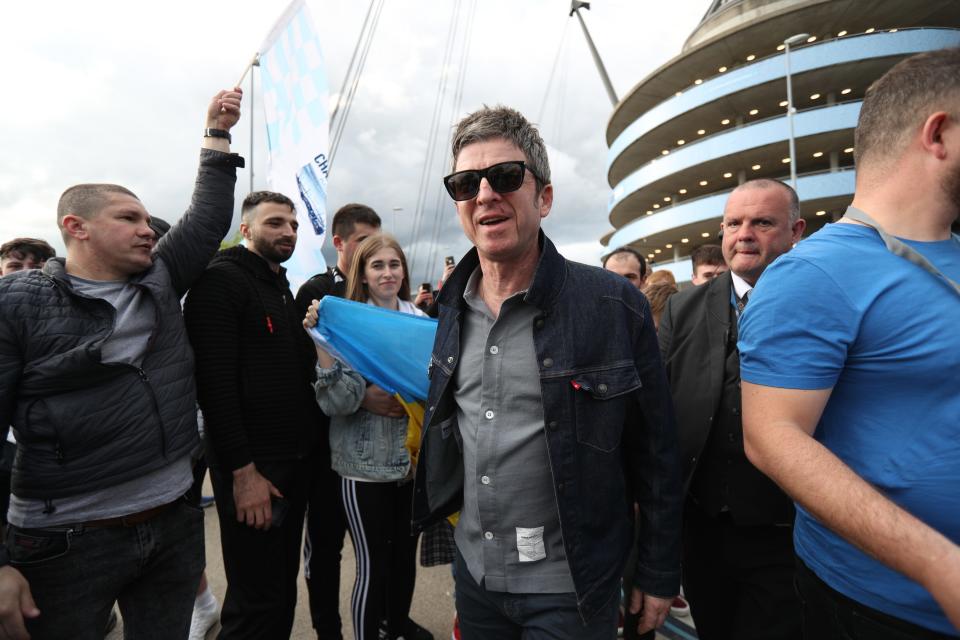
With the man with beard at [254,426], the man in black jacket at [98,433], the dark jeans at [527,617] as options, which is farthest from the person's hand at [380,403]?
the dark jeans at [527,617]

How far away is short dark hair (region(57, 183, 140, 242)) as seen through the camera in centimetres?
194

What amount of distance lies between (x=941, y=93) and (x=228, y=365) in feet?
8.96

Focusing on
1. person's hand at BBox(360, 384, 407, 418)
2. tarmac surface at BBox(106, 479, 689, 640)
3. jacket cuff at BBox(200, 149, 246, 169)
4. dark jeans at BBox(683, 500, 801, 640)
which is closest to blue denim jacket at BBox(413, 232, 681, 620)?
dark jeans at BBox(683, 500, 801, 640)

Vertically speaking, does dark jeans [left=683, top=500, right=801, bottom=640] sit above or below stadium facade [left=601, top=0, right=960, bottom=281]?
below

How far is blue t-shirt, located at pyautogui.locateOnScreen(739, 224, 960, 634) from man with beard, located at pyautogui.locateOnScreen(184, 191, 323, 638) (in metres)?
2.22

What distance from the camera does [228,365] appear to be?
2.26 meters

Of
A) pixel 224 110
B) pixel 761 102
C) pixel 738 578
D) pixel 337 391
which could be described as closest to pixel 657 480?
pixel 738 578

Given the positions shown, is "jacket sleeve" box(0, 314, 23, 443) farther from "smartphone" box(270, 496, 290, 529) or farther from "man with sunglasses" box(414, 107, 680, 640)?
"man with sunglasses" box(414, 107, 680, 640)

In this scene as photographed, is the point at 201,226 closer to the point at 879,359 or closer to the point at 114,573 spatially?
the point at 114,573

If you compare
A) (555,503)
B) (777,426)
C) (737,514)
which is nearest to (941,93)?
(777,426)

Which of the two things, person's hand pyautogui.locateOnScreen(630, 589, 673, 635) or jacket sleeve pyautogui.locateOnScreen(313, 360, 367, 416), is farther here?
jacket sleeve pyautogui.locateOnScreen(313, 360, 367, 416)

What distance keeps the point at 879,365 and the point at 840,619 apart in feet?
2.31

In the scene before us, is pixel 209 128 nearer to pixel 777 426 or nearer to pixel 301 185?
pixel 777 426

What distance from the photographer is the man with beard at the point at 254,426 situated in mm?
2230
